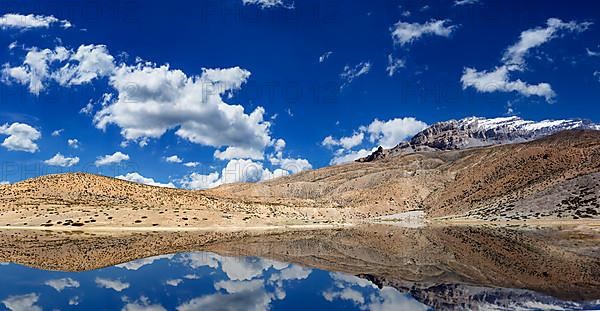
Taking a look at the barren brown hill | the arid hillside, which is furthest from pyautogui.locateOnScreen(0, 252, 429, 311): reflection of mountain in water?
the barren brown hill

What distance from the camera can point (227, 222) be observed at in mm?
74812

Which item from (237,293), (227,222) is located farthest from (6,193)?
Answer: (237,293)

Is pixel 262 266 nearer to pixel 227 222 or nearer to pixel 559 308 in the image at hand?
pixel 559 308

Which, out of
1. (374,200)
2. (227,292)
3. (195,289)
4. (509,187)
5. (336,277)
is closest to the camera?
(227,292)

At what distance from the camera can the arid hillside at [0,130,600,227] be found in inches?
3004

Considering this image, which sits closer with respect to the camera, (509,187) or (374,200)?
(509,187)

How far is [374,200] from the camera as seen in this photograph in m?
131

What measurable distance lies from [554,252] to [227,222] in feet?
161

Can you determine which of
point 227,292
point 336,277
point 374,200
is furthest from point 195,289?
point 374,200

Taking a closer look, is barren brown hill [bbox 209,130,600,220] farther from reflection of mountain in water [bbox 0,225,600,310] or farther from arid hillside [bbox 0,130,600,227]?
reflection of mountain in water [bbox 0,225,600,310]

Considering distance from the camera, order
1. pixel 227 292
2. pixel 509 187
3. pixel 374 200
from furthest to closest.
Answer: pixel 374 200 → pixel 509 187 → pixel 227 292

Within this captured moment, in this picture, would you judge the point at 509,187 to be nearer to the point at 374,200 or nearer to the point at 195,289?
the point at 374,200

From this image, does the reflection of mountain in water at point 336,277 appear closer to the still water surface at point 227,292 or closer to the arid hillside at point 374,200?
the still water surface at point 227,292

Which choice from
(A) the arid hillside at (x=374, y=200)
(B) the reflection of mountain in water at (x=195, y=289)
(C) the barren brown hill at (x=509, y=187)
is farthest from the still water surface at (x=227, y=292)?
(C) the barren brown hill at (x=509, y=187)
